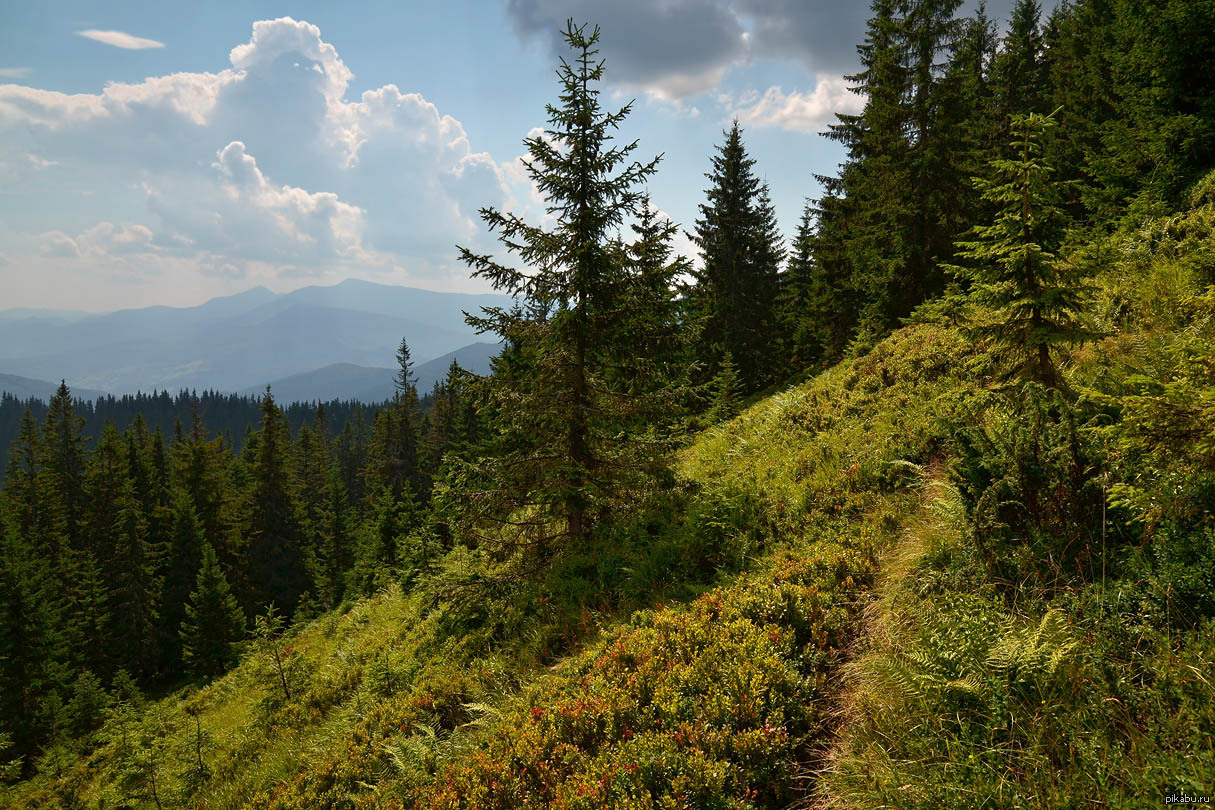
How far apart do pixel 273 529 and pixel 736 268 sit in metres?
44.1

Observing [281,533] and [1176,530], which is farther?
[281,533]

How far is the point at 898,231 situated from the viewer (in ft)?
62.1

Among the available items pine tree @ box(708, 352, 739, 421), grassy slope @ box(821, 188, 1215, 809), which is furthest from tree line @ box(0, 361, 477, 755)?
grassy slope @ box(821, 188, 1215, 809)

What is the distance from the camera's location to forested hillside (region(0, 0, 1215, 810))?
339 cm

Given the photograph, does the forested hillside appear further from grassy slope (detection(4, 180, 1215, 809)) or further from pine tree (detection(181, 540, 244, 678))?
pine tree (detection(181, 540, 244, 678))

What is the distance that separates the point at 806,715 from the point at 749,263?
96.3 ft

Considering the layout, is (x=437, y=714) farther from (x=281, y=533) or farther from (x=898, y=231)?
(x=281, y=533)

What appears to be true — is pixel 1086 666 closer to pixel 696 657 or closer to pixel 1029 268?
pixel 696 657

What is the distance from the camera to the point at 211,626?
33.9 meters

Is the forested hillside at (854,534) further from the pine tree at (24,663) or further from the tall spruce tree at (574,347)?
the pine tree at (24,663)

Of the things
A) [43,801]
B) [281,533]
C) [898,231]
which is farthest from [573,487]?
[281,533]

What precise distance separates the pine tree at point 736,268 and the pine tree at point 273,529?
37.2 metres

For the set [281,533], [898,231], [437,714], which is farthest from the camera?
[281,533]

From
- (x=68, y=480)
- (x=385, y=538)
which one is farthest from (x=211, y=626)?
(x=68, y=480)
